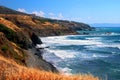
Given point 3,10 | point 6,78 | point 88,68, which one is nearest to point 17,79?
point 6,78

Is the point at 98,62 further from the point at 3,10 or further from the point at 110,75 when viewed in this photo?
the point at 3,10

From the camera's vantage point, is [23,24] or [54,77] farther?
[23,24]

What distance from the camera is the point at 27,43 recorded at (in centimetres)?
5391

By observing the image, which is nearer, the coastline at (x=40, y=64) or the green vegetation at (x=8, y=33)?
the coastline at (x=40, y=64)

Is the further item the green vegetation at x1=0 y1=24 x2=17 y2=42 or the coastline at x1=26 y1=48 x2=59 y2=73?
the green vegetation at x1=0 y1=24 x2=17 y2=42

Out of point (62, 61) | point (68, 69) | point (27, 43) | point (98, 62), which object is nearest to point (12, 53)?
point (68, 69)

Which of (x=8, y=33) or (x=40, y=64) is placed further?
(x=8, y=33)

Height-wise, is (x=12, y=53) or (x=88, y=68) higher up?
(x=12, y=53)

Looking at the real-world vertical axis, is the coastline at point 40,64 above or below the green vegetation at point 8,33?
below

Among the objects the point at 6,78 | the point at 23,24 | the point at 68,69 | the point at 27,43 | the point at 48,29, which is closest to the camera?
the point at 6,78

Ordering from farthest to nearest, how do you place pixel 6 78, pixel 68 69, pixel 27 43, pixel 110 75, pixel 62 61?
pixel 27 43 < pixel 62 61 < pixel 68 69 < pixel 110 75 < pixel 6 78

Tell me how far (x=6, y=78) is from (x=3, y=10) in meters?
187

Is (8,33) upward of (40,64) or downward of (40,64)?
upward

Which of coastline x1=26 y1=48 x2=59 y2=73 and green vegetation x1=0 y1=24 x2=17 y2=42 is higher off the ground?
green vegetation x1=0 y1=24 x2=17 y2=42
